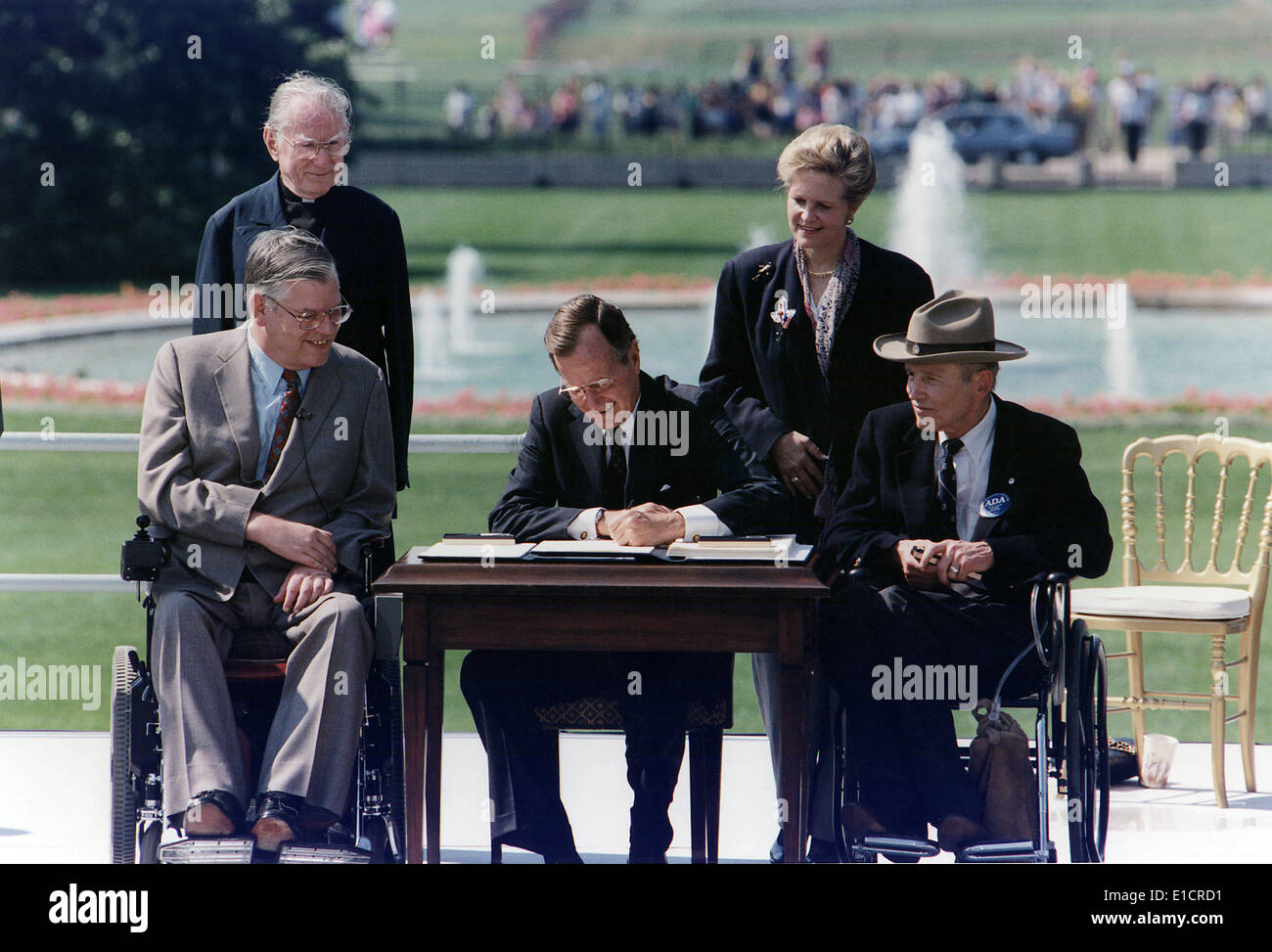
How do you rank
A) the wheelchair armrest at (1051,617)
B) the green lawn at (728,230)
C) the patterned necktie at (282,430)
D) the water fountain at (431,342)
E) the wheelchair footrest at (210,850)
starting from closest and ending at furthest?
the wheelchair footrest at (210,850), the wheelchair armrest at (1051,617), the patterned necktie at (282,430), the water fountain at (431,342), the green lawn at (728,230)

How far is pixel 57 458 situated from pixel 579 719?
12.0 meters

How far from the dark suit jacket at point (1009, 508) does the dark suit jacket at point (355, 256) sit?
3.56 feet

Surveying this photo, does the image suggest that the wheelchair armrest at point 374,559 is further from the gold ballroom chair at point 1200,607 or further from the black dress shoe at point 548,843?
the gold ballroom chair at point 1200,607

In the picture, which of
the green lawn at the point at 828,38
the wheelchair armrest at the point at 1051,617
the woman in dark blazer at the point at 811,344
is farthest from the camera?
the green lawn at the point at 828,38

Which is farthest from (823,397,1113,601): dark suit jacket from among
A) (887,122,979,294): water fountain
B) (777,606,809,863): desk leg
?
(887,122,979,294): water fountain

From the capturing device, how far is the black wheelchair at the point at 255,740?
3721 millimetres

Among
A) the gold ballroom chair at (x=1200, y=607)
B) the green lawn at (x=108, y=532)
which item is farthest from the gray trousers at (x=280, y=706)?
the green lawn at (x=108, y=532)

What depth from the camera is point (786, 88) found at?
32156mm

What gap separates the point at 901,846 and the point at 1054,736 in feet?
1.36

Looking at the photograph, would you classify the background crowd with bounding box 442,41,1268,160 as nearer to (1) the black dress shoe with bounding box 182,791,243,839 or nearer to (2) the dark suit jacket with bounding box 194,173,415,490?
(2) the dark suit jacket with bounding box 194,173,415,490

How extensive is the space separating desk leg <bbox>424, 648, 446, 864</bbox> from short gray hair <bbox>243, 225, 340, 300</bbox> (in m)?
0.84

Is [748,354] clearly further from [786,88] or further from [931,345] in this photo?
[786,88]
